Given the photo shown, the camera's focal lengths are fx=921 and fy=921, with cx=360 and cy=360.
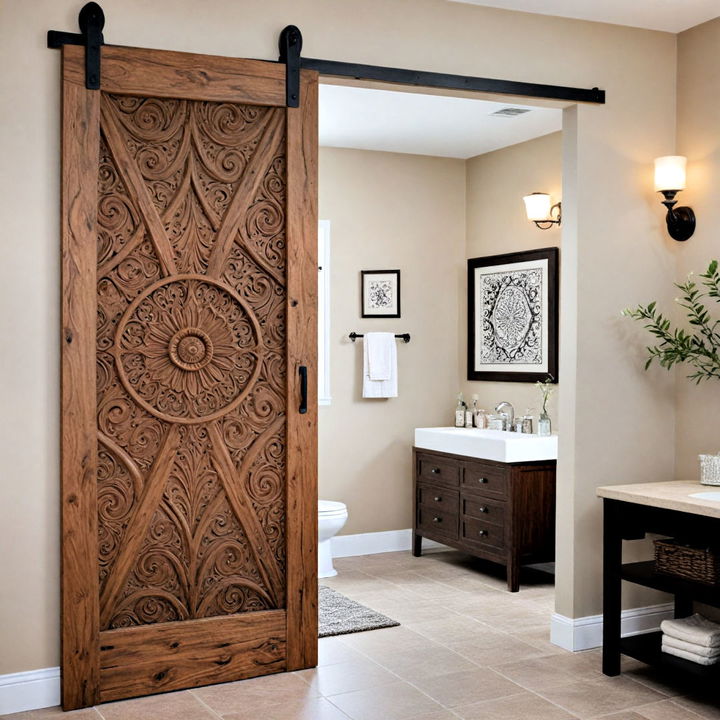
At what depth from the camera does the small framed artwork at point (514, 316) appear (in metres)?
5.32

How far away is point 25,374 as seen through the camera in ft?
10.4

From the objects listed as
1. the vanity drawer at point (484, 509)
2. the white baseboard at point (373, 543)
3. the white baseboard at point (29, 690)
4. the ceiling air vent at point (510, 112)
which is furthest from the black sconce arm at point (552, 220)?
the white baseboard at point (29, 690)

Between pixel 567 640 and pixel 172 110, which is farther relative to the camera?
pixel 567 640

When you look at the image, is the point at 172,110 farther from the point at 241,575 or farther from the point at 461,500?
the point at 461,500

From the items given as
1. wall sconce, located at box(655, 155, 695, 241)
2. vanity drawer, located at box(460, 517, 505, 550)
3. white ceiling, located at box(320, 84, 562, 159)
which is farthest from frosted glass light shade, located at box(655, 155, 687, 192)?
vanity drawer, located at box(460, 517, 505, 550)

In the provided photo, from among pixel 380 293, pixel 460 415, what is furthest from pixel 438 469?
pixel 380 293

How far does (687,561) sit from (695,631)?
28cm

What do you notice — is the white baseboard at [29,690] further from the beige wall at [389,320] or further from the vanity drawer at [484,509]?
the beige wall at [389,320]

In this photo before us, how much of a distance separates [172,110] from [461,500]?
2875mm

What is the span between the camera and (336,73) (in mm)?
3506

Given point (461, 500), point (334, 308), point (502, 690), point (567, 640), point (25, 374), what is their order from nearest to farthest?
point (25, 374), point (502, 690), point (567, 640), point (461, 500), point (334, 308)

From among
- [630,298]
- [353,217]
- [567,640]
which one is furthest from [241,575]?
[353,217]

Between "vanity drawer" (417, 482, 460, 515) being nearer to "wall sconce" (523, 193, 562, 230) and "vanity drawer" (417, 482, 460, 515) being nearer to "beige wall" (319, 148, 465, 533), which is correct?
"beige wall" (319, 148, 465, 533)

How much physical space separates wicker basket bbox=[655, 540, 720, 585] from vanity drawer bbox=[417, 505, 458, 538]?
1952 mm
